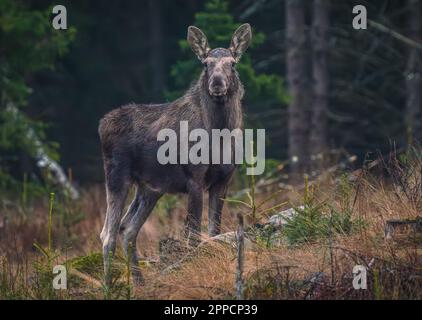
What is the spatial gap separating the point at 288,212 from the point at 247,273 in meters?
1.98

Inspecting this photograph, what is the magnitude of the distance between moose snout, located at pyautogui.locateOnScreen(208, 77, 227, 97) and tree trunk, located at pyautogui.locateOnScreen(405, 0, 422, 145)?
12.4 metres

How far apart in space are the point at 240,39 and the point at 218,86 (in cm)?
105

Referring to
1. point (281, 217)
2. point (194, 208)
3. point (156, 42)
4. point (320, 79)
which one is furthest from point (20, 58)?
point (156, 42)

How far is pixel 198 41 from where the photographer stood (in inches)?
425

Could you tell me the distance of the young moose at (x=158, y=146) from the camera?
10281 mm

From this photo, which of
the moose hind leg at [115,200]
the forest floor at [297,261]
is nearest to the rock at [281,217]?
the forest floor at [297,261]


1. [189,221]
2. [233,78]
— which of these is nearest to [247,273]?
[189,221]

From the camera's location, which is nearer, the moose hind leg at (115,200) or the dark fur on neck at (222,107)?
the dark fur on neck at (222,107)

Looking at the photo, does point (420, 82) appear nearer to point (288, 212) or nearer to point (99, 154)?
point (99, 154)

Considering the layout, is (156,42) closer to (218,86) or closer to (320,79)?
(320,79)

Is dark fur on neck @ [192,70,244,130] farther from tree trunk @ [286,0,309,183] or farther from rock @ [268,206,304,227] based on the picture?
tree trunk @ [286,0,309,183]

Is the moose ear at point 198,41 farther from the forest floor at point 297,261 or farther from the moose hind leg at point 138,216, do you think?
the forest floor at point 297,261

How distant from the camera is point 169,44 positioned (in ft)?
99.1

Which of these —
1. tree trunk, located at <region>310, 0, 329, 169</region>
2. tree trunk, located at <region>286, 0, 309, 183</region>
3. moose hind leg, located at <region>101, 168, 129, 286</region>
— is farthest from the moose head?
tree trunk, located at <region>310, 0, 329, 169</region>
